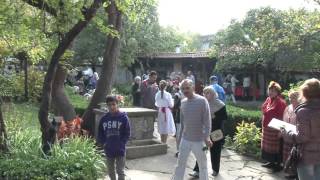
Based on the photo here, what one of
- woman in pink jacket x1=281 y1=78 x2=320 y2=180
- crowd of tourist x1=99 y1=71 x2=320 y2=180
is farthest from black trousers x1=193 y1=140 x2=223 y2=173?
woman in pink jacket x1=281 y1=78 x2=320 y2=180

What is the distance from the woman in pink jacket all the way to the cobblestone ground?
11.3ft

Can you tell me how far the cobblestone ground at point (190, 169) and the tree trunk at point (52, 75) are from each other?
5.69 feet

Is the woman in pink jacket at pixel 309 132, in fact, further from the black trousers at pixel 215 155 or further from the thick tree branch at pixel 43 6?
the thick tree branch at pixel 43 6

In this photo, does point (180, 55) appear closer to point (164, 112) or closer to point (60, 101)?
point (60, 101)

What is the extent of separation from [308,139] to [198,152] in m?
2.16

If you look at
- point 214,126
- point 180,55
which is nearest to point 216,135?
point 214,126

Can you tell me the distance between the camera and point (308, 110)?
16.5ft

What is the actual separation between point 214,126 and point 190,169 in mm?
1203

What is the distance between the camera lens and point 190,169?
907cm

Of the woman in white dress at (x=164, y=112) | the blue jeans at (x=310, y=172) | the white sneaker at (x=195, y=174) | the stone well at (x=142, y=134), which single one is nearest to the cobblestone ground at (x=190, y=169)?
the white sneaker at (x=195, y=174)

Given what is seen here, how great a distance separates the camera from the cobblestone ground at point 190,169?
8542mm

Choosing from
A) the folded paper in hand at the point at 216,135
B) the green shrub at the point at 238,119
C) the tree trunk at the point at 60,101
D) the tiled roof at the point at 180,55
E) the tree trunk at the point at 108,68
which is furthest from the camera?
the tiled roof at the point at 180,55

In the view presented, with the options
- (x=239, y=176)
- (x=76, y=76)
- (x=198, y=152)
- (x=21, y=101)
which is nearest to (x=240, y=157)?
(x=239, y=176)

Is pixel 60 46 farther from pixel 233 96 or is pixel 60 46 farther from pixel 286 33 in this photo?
pixel 233 96
